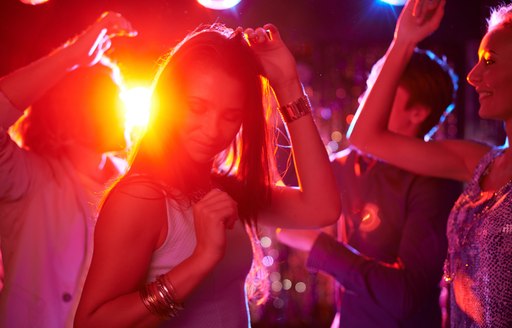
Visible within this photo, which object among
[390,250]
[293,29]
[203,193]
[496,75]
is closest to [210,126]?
[203,193]

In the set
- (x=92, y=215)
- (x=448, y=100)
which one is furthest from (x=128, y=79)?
(x=448, y=100)

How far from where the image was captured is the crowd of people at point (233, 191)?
135 centimetres

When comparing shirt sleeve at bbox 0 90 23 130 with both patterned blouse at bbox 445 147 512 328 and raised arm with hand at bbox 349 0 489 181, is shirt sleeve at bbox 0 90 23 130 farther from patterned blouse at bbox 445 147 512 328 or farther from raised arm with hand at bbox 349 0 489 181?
patterned blouse at bbox 445 147 512 328

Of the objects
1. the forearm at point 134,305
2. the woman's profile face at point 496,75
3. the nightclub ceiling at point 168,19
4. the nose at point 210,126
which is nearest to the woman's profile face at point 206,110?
the nose at point 210,126

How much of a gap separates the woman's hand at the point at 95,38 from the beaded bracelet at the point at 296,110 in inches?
38.9

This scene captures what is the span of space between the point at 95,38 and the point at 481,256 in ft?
5.89

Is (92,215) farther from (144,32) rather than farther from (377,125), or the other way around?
(144,32)

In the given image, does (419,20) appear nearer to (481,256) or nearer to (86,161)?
(481,256)

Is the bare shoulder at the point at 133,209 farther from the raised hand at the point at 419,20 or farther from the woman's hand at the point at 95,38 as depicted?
the raised hand at the point at 419,20

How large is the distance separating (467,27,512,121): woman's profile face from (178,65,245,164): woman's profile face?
3.15ft

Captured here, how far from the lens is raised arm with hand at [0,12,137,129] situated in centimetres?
197

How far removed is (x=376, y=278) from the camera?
2158 millimetres

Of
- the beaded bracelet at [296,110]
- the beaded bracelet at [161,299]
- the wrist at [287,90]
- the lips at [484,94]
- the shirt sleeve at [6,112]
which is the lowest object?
the lips at [484,94]

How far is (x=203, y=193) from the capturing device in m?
1.62
